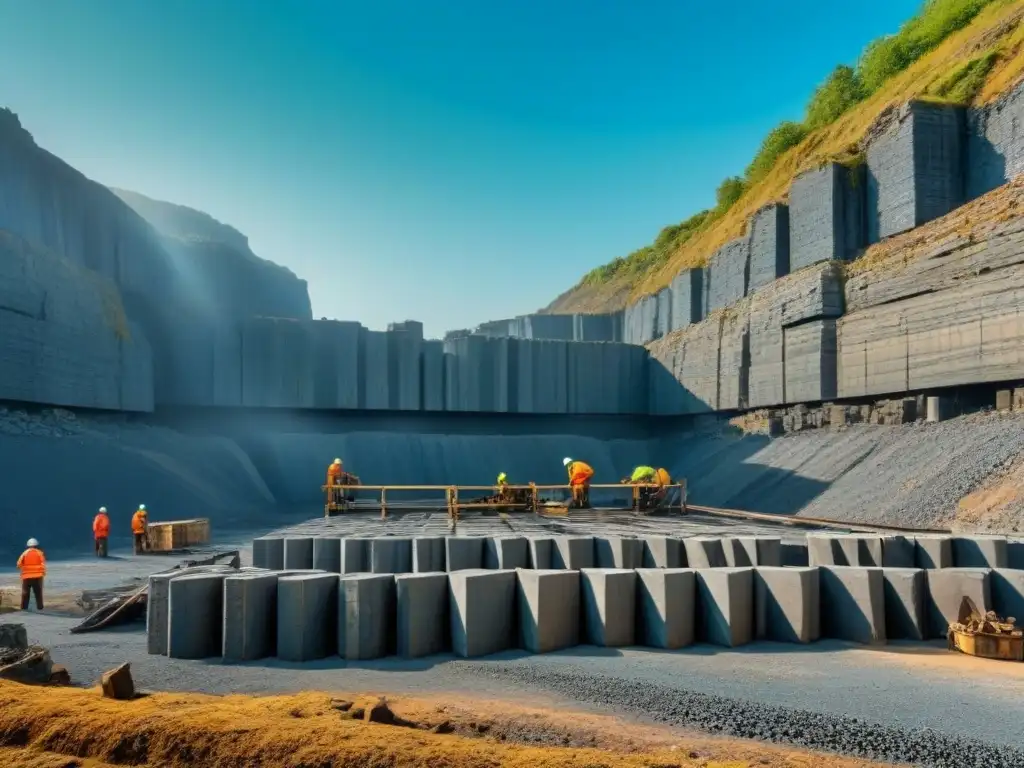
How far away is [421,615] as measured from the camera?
6.78 meters

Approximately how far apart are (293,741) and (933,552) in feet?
28.2

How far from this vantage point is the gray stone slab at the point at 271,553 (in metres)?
10.3

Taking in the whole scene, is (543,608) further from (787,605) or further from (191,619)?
(191,619)

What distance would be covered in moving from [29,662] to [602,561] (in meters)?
6.62

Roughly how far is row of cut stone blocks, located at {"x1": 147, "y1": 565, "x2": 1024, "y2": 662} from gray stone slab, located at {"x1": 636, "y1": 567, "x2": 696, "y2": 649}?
13 mm

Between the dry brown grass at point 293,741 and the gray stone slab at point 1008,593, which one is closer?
the dry brown grass at point 293,741

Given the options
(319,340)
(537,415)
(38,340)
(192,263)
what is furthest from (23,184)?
(537,415)

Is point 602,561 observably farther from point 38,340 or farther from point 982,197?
point 38,340

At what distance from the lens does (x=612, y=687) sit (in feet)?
19.0

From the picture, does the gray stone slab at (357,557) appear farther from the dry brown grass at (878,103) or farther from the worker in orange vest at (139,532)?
the dry brown grass at (878,103)

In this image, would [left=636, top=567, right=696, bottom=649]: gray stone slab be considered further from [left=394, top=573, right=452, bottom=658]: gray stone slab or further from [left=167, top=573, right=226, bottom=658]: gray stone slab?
[left=167, top=573, right=226, bottom=658]: gray stone slab

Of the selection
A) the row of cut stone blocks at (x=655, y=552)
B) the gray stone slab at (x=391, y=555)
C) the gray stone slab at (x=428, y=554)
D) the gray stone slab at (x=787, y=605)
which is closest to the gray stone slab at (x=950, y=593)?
the gray stone slab at (x=787, y=605)

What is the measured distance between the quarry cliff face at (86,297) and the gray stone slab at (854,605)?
23.6 metres

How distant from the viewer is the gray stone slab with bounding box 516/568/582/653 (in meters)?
6.89
